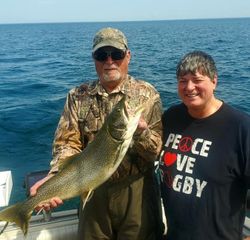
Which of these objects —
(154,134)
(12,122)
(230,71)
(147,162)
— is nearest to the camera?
(154,134)

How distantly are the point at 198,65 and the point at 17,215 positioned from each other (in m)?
2.28

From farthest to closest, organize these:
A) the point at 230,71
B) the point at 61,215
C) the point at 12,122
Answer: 1. the point at 230,71
2. the point at 12,122
3. the point at 61,215

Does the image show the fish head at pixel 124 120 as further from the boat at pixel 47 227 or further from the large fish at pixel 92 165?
the boat at pixel 47 227

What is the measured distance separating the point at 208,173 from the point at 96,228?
4.91 feet

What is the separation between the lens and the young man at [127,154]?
426cm

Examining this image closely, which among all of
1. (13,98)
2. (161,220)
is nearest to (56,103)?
(13,98)

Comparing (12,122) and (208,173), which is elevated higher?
(208,173)

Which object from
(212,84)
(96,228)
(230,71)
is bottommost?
(230,71)

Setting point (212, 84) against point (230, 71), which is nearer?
point (212, 84)

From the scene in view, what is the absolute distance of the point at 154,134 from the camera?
13.2 feet

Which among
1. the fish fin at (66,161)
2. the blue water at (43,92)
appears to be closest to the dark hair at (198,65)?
the fish fin at (66,161)

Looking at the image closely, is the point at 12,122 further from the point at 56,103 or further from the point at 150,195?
the point at 150,195

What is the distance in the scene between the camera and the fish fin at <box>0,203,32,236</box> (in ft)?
13.3

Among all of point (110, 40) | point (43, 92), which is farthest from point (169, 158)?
point (43, 92)
